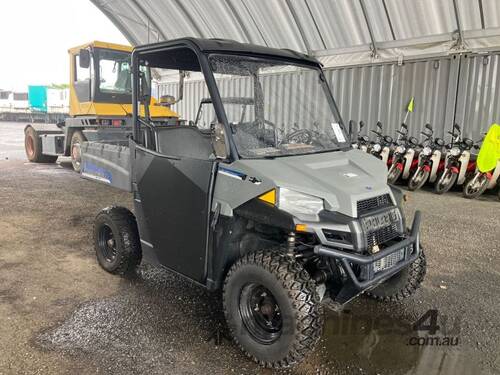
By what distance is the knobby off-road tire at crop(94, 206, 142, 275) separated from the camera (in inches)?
157

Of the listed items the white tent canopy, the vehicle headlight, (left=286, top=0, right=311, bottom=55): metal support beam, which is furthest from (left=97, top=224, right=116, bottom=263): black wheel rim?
(left=286, top=0, right=311, bottom=55): metal support beam

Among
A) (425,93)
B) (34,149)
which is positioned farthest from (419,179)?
(34,149)

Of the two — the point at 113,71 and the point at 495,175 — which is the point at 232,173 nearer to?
the point at 495,175

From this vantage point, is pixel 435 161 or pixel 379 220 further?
pixel 435 161

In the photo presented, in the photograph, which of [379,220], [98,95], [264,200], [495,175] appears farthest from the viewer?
[98,95]

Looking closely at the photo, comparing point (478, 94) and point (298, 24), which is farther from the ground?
point (298, 24)

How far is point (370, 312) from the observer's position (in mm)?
3555

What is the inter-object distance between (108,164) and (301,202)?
87.9 inches

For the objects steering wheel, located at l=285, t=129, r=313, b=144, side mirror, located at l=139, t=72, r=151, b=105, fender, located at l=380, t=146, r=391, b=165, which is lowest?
fender, located at l=380, t=146, r=391, b=165

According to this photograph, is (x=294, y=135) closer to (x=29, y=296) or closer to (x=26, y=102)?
(x=29, y=296)

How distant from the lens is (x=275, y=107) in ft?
11.3

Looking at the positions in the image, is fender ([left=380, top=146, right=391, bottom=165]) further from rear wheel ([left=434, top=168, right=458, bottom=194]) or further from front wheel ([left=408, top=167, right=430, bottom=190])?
rear wheel ([left=434, top=168, right=458, bottom=194])

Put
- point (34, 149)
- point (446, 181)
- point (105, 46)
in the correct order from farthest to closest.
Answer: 1. point (34, 149)
2. point (105, 46)
3. point (446, 181)

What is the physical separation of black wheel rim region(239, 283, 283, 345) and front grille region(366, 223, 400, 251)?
0.70 meters
